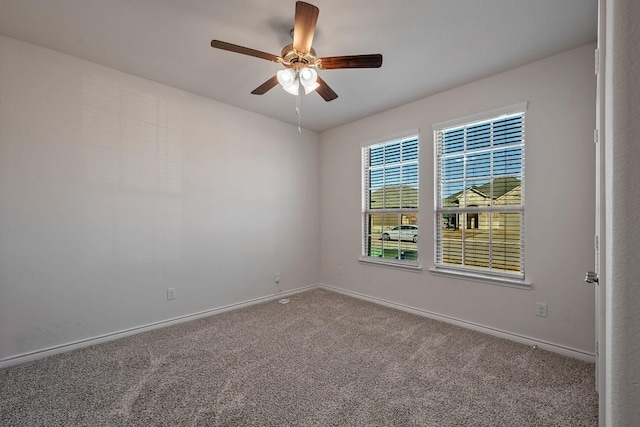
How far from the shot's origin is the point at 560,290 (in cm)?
247

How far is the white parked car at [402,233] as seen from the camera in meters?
3.57

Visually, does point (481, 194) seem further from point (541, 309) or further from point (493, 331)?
point (493, 331)

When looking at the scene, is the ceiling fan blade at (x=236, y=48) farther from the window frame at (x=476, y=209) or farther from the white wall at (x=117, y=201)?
the window frame at (x=476, y=209)

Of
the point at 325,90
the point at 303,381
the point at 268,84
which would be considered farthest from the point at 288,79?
the point at 303,381

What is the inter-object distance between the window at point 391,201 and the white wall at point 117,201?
4.45 ft

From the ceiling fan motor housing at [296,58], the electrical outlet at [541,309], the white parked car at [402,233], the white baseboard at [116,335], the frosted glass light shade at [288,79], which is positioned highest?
the ceiling fan motor housing at [296,58]

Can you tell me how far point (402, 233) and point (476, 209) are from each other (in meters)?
0.96

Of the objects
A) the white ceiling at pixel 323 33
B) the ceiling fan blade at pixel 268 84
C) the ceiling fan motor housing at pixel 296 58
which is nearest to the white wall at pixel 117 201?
the white ceiling at pixel 323 33

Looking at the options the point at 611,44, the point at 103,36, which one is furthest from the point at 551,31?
the point at 103,36

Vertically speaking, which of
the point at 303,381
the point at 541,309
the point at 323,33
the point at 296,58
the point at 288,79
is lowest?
the point at 303,381

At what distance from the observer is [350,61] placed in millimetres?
1999

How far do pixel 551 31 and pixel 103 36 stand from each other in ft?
11.5

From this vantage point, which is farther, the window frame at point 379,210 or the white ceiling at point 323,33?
the window frame at point 379,210

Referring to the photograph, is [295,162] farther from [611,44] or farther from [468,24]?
[611,44]
